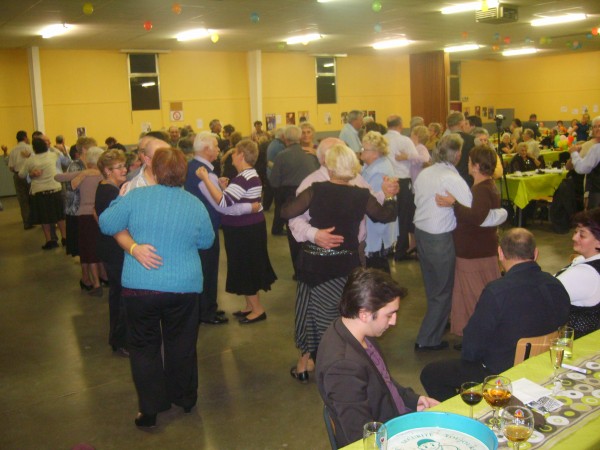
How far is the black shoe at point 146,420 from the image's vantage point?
344cm

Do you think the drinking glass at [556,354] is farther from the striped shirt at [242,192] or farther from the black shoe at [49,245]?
the black shoe at [49,245]

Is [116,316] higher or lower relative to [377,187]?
lower

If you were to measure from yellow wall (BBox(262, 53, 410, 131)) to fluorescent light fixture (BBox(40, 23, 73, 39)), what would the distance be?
6.36m

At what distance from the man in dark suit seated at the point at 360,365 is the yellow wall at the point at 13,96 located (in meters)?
12.6

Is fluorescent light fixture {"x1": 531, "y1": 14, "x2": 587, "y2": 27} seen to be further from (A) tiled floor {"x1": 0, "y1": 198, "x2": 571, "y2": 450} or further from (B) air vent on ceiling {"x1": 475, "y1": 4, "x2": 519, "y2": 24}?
(A) tiled floor {"x1": 0, "y1": 198, "x2": 571, "y2": 450}

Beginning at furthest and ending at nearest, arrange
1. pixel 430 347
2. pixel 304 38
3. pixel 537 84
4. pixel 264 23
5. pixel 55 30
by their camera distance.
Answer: pixel 537 84 → pixel 304 38 → pixel 264 23 → pixel 55 30 → pixel 430 347

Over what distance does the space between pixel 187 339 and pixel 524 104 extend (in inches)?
873

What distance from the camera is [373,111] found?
18766 millimetres

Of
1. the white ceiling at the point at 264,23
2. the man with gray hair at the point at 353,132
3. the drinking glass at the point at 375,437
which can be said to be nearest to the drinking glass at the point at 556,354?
the drinking glass at the point at 375,437

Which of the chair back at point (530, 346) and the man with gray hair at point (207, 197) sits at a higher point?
the man with gray hair at point (207, 197)

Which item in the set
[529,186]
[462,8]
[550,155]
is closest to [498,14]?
[462,8]

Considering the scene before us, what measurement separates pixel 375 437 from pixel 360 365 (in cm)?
42

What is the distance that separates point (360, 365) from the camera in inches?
81.0

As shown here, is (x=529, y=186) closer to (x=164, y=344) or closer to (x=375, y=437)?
(x=164, y=344)
